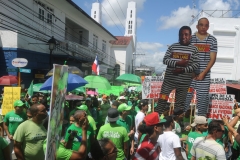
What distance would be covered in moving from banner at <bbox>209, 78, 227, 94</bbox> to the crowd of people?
26.1 inches

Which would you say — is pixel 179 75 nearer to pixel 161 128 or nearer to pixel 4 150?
pixel 161 128

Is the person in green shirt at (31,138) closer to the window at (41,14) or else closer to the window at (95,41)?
the window at (41,14)

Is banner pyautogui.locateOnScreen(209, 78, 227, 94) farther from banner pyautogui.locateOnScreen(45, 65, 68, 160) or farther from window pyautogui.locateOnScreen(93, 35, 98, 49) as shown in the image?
window pyautogui.locateOnScreen(93, 35, 98, 49)

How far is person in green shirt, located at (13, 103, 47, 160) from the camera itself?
3639mm

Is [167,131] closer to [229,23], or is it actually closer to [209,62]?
[209,62]

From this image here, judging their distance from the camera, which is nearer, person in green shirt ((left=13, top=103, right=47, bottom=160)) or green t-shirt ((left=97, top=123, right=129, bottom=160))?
person in green shirt ((left=13, top=103, right=47, bottom=160))

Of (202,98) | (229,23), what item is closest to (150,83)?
(202,98)

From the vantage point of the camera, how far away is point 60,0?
1683 cm

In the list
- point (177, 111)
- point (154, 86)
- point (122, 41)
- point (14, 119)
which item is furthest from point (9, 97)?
point (122, 41)

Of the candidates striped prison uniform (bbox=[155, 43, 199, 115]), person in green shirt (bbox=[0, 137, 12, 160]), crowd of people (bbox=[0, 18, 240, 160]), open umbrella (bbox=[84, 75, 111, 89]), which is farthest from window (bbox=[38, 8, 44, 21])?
person in green shirt (bbox=[0, 137, 12, 160])

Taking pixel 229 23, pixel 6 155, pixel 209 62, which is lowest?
pixel 6 155

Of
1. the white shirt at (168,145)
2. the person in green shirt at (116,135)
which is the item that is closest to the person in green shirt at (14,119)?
the person in green shirt at (116,135)

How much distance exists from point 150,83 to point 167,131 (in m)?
2.98

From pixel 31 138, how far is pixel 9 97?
4217 millimetres
